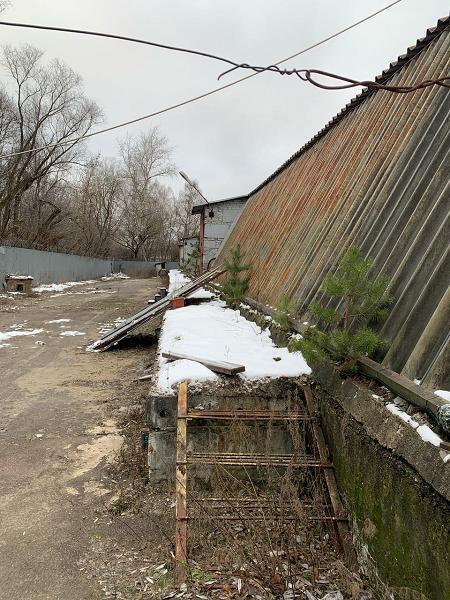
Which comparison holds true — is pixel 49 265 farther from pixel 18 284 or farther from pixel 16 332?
pixel 16 332

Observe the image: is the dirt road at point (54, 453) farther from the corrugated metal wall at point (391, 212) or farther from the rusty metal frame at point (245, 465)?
the corrugated metal wall at point (391, 212)

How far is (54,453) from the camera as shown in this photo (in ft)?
16.3

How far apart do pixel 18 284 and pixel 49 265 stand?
6.52m

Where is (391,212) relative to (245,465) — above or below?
above

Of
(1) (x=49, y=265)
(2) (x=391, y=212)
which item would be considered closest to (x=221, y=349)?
(2) (x=391, y=212)

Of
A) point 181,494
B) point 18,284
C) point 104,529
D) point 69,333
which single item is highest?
point 181,494

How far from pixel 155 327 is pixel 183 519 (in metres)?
8.81

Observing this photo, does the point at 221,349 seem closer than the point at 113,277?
Yes

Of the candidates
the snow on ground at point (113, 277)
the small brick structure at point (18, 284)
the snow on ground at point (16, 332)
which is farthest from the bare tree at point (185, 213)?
the snow on ground at point (16, 332)

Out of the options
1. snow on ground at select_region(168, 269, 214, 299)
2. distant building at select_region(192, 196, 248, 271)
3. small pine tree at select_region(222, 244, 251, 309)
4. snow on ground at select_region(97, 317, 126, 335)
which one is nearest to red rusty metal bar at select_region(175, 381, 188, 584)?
small pine tree at select_region(222, 244, 251, 309)

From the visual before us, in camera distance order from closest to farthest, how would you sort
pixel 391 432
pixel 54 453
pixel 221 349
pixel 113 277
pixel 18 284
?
pixel 391 432 → pixel 54 453 → pixel 221 349 → pixel 18 284 → pixel 113 277

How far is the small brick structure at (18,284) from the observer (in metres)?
23.5

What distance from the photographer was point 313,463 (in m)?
3.54

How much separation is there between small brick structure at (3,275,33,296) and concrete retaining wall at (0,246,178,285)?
384 mm
